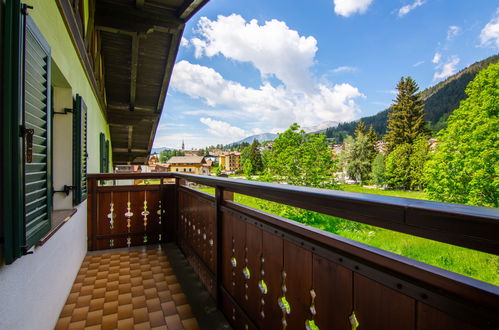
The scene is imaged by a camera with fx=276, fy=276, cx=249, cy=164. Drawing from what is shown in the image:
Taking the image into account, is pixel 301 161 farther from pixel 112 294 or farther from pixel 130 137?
pixel 112 294

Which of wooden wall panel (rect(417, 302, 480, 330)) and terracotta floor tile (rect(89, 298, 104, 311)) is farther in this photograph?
terracotta floor tile (rect(89, 298, 104, 311))

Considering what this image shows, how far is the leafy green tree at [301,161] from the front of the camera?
23078mm

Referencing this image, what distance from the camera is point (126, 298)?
223 cm

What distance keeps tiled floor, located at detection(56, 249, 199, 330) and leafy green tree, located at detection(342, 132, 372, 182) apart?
109ft

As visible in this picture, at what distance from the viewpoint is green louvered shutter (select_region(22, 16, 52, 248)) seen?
1.18 meters

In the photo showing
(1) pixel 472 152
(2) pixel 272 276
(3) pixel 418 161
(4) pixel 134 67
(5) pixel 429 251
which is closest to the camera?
(2) pixel 272 276

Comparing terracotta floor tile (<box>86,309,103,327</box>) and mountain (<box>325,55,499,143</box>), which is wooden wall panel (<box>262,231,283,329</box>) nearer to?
terracotta floor tile (<box>86,309,103,327</box>)

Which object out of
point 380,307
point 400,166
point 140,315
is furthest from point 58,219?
point 400,166

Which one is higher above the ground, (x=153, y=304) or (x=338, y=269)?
(x=338, y=269)

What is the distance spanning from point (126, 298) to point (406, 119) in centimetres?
3224

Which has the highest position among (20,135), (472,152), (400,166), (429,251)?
(472,152)

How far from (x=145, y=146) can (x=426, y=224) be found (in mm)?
10105

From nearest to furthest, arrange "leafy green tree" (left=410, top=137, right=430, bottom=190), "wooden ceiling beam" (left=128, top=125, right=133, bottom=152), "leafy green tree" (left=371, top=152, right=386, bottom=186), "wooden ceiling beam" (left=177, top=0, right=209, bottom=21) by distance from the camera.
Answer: "wooden ceiling beam" (left=177, top=0, right=209, bottom=21) < "wooden ceiling beam" (left=128, top=125, right=133, bottom=152) < "leafy green tree" (left=410, top=137, right=430, bottom=190) < "leafy green tree" (left=371, top=152, right=386, bottom=186)

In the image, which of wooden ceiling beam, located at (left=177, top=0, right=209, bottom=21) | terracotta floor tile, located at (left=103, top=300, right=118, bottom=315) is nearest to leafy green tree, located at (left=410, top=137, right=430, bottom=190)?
wooden ceiling beam, located at (left=177, top=0, right=209, bottom=21)
